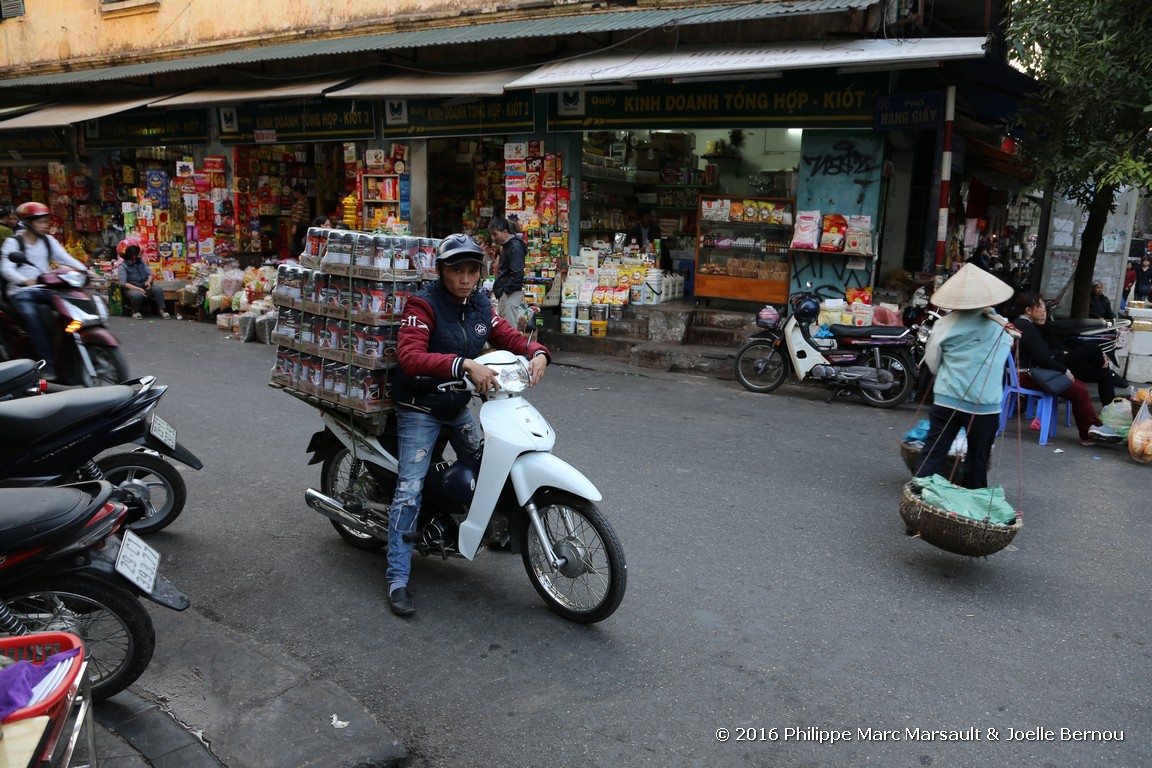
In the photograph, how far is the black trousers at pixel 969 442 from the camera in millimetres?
4812

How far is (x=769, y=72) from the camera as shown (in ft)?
29.8

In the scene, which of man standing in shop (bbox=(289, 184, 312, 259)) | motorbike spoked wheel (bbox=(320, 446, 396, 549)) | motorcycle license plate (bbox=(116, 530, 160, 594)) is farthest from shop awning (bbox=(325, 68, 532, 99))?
motorcycle license plate (bbox=(116, 530, 160, 594))

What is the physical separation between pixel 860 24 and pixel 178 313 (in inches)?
488

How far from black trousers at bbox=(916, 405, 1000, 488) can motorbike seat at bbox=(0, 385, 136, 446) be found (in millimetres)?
4572

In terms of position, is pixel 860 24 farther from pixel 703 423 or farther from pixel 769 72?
pixel 703 423

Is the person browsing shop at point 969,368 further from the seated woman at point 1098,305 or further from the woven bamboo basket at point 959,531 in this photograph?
the seated woman at point 1098,305

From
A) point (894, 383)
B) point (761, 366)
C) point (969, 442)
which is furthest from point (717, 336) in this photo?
point (969, 442)

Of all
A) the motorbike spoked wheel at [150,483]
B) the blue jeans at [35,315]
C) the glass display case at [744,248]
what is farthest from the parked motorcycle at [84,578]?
the glass display case at [744,248]

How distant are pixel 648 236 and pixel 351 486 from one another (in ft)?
30.9

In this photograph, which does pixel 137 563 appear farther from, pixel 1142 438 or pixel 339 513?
pixel 1142 438

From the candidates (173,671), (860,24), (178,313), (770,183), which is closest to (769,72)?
(860,24)

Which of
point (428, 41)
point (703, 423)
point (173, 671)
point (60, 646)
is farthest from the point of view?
point (428, 41)

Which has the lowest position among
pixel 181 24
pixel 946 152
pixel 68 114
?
pixel 946 152

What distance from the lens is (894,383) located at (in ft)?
27.8
